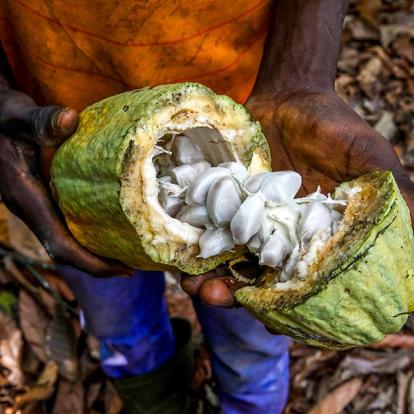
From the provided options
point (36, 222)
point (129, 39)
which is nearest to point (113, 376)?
point (36, 222)

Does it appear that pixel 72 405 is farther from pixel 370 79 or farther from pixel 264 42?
pixel 370 79

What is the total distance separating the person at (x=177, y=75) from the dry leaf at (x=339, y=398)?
1.14 m

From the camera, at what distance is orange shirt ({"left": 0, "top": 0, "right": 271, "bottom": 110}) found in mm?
1285

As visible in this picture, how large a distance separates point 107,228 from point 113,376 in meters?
0.98

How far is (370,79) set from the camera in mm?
3318

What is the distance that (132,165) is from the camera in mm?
1056

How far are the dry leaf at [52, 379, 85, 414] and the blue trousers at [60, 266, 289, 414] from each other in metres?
0.30

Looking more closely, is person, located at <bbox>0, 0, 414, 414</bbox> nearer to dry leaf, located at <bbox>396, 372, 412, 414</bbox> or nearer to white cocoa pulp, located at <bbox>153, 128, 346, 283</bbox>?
white cocoa pulp, located at <bbox>153, 128, 346, 283</bbox>

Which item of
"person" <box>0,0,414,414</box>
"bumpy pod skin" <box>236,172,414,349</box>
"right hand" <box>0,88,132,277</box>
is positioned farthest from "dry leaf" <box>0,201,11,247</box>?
"bumpy pod skin" <box>236,172,414,349</box>

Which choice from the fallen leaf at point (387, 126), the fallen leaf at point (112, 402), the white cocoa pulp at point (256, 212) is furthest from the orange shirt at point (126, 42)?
the fallen leaf at point (387, 126)

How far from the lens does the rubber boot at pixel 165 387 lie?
1.97 meters

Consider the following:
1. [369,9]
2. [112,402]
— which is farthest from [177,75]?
[369,9]

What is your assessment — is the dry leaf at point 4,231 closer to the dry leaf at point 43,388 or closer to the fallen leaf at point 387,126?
the dry leaf at point 43,388

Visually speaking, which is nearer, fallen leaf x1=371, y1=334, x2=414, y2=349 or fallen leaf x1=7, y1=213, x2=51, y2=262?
fallen leaf x1=371, y1=334, x2=414, y2=349
